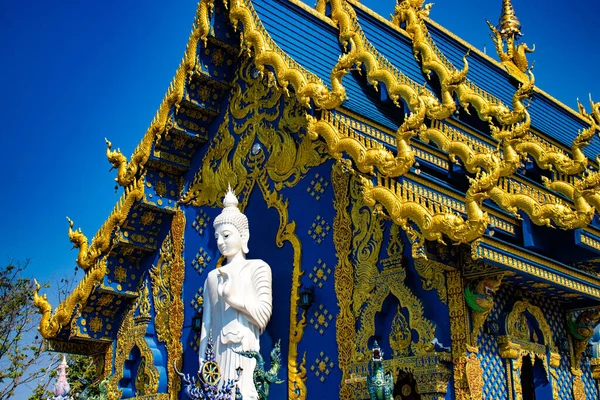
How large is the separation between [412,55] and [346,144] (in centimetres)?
465

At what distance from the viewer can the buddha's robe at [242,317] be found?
29.2 feet

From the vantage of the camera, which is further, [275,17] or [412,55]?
[412,55]

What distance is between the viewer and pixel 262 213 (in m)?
9.82

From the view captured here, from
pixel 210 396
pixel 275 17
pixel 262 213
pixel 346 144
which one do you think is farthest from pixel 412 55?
pixel 210 396

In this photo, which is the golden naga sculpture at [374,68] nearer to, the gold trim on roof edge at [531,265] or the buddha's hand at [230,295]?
the gold trim on roof edge at [531,265]

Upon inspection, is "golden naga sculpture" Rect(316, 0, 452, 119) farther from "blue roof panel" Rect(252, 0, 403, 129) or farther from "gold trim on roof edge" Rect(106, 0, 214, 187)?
"gold trim on roof edge" Rect(106, 0, 214, 187)

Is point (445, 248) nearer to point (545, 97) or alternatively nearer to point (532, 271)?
point (532, 271)

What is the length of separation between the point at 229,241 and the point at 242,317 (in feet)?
2.78

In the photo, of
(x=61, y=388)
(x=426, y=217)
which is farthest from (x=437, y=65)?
(x=61, y=388)

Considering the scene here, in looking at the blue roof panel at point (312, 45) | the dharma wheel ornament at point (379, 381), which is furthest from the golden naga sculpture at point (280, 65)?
the dharma wheel ornament at point (379, 381)

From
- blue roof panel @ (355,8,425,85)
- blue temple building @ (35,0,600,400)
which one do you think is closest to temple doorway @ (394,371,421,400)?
blue temple building @ (35,0,600,400)

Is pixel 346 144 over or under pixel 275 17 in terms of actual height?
Answer: under

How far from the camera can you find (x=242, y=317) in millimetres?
9086

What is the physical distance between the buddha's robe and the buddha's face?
0.57ft
